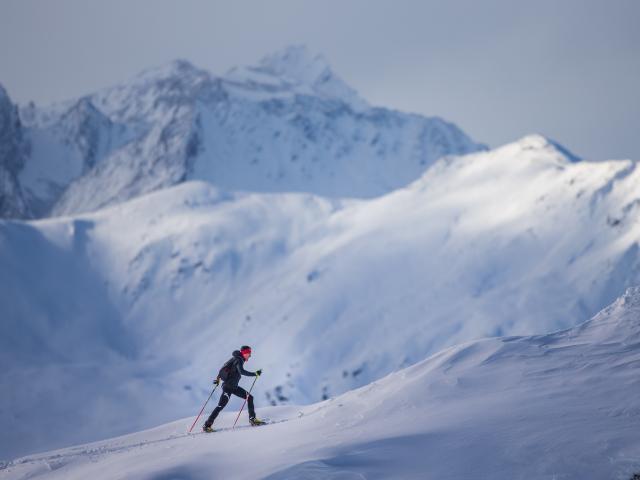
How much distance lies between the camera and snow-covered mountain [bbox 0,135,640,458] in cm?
7750

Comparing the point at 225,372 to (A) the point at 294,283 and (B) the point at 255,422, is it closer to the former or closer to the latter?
(B) the point at 255,422

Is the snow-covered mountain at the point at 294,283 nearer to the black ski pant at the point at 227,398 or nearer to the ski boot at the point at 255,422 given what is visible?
the black ski pant at the point at 227,398

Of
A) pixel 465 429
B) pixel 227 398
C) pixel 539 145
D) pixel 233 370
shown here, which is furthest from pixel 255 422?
pixel 539 145

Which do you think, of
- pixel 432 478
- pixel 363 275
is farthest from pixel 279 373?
pixel 432 478

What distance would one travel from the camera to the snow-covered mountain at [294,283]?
77500mm

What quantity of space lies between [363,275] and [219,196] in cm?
4554

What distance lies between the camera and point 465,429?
1227cm

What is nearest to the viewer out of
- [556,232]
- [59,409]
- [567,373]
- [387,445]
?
[387,445]

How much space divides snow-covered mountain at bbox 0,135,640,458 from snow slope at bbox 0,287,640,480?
5913 centimetres

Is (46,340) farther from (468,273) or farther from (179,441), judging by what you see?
(179,441)

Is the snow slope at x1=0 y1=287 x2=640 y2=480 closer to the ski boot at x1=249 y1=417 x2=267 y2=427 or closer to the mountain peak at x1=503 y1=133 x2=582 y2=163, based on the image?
the ski boot at x1=249 y1=417 x2=267 y2=427

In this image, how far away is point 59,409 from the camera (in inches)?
2975

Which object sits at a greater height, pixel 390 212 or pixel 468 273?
pixel 390 212

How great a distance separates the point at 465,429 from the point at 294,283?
8684 centimetres
